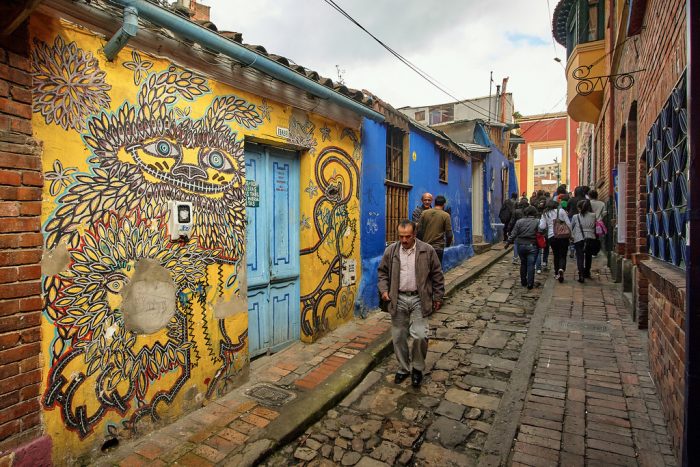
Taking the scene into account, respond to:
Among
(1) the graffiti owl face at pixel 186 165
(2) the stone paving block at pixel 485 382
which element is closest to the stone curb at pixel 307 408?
(2) the stone paving block at pixel 485 382

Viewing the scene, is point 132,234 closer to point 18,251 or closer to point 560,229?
point 18,251

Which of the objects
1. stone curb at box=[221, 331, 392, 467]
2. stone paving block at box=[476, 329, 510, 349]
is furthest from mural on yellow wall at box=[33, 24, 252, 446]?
stone paving block at box=[476, 329, 510, 349]

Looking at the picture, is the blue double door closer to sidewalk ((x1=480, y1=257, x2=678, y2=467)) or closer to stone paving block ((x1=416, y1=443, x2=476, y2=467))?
stone paving block ((x1=416, y1=443, x2=476, y2=467))

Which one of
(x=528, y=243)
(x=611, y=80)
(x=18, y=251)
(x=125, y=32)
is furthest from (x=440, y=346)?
(x=611, y=80)

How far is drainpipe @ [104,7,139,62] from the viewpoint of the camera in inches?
103

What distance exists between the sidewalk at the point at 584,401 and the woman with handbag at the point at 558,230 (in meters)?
2.33

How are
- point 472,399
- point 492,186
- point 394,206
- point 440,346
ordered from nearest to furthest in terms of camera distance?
point 472,399 → point 440,346 → point 394,206 → point 492,186

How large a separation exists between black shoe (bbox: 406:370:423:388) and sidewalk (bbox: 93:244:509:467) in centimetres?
56

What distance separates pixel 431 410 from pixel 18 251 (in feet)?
11.2

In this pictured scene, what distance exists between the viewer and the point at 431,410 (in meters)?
3.64

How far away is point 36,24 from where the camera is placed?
96.8 inches

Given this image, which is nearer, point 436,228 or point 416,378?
point 416,378

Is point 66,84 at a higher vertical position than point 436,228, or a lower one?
higher

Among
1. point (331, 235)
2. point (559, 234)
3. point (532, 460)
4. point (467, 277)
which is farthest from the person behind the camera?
point (467, 277)
